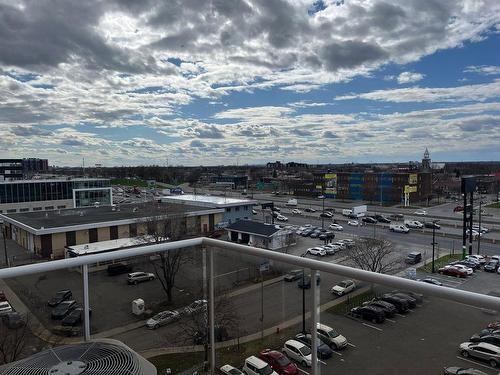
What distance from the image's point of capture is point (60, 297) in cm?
200

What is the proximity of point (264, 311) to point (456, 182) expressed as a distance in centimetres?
6995

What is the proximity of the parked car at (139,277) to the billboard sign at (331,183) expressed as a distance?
52.6 m

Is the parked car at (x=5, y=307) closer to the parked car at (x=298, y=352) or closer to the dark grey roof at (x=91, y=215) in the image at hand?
the parked car at (x=298, y=352)

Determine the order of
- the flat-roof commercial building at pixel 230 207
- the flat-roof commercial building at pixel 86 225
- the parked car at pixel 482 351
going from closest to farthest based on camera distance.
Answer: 1. the parked car at pixel 482 351
2. the flat-roof commercial building at pixel 86 225
3. the flat-roof commercial building at pixel 230 207

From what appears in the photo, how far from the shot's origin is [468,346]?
1.36 meters

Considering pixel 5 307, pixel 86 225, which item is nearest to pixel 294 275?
pixel 5 307

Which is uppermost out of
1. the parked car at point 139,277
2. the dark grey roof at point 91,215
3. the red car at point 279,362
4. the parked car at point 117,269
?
the parked car at point 117,269

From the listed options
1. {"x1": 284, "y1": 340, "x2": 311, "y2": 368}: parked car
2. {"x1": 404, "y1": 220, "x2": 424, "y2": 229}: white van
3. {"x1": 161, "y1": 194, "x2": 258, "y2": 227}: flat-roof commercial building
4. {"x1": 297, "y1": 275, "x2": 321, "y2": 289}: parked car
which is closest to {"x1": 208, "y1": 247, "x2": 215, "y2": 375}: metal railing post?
{"x1": 284, "y1": 340, "x2": 311, "y2": 368}: parked car

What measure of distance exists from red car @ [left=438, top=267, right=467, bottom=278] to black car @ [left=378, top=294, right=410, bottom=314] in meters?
19.3

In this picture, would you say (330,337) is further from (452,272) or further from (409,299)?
(452,272)

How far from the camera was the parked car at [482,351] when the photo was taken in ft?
4.08

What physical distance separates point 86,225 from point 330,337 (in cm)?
2278

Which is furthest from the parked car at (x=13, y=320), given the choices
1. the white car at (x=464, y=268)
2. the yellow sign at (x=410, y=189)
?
the yellow sign at (x=410, y=189)

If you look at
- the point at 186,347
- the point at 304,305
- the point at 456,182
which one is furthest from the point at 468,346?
the point at 456,182
